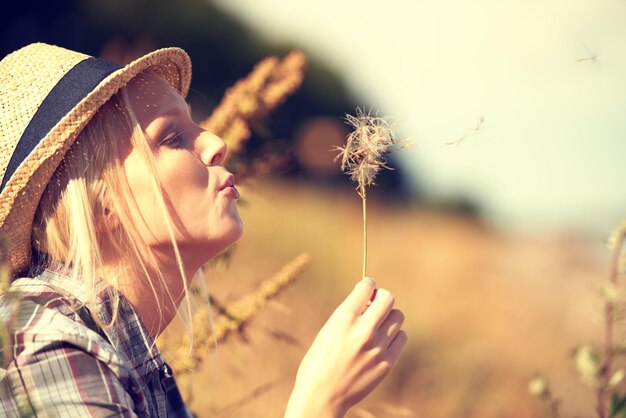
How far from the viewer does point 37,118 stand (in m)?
1.35

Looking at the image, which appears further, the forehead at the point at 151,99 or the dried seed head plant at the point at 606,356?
the dried seed head plant at the point at 606,356

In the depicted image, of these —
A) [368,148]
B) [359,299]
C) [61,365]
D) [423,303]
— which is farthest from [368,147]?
[423,303]

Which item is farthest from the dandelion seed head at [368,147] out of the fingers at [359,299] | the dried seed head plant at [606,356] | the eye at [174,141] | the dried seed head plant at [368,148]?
the dried seed head plant at [606,356]

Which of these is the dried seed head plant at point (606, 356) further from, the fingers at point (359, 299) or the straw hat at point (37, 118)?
the straw hat at point (37, 118)

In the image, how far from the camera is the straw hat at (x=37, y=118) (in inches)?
51.8

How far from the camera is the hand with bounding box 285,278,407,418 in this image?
4.12 feet

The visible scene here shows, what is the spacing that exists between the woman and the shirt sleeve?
83mm

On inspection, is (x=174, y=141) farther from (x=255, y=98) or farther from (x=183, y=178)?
(x=255, y=98)

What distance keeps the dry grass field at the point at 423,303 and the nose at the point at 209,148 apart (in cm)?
72

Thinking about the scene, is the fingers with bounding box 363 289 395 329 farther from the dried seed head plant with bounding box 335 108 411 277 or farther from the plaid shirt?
the plaid shirt

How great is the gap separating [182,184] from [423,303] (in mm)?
5227

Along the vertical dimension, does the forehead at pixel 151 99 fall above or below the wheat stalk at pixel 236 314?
above

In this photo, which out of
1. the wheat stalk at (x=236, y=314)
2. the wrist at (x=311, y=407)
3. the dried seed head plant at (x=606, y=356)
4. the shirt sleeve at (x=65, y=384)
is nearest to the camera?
the shirt sleeve at (x=65, y=384)

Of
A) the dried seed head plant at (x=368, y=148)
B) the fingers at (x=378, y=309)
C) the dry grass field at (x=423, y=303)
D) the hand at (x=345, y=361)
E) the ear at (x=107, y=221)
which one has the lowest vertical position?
the dry grass field at (x=423, y=303)
